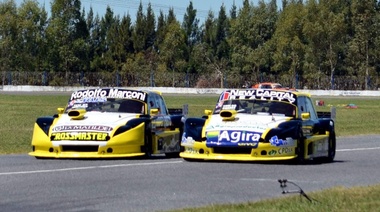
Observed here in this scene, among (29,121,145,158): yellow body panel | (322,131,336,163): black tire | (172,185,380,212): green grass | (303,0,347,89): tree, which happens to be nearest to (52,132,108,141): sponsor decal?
(29,121,145,158): yellow body panel

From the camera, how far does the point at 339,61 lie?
94.4 meters

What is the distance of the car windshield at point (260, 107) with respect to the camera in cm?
1780

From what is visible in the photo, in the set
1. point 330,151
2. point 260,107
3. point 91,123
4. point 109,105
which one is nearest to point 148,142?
point 91,123

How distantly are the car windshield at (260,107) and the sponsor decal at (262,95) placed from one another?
0.30 feet

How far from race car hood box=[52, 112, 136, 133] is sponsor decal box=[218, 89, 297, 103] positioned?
192 centimetres

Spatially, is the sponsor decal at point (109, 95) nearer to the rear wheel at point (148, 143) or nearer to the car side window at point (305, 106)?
the rear wheel at point (148, 143)

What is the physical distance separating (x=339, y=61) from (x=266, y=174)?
266 ft

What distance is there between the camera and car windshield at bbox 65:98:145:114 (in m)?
18.7

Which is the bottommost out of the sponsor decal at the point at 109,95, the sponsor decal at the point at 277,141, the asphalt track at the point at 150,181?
the asphalt track at the point at 150,181

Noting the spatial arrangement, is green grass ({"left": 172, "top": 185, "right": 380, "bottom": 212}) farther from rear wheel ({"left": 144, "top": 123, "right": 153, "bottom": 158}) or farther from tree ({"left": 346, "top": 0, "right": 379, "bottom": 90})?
tree ({"left": 346, "top": 0, "right": 379, "bottom": 90})

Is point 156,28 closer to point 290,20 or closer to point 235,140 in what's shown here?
point 290,20

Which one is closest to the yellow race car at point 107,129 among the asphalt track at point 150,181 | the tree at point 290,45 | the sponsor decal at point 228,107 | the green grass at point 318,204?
the asphalt track at point 150,181

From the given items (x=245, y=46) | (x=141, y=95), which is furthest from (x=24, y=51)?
(x=141, y=95)

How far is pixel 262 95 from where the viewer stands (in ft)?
59.6
